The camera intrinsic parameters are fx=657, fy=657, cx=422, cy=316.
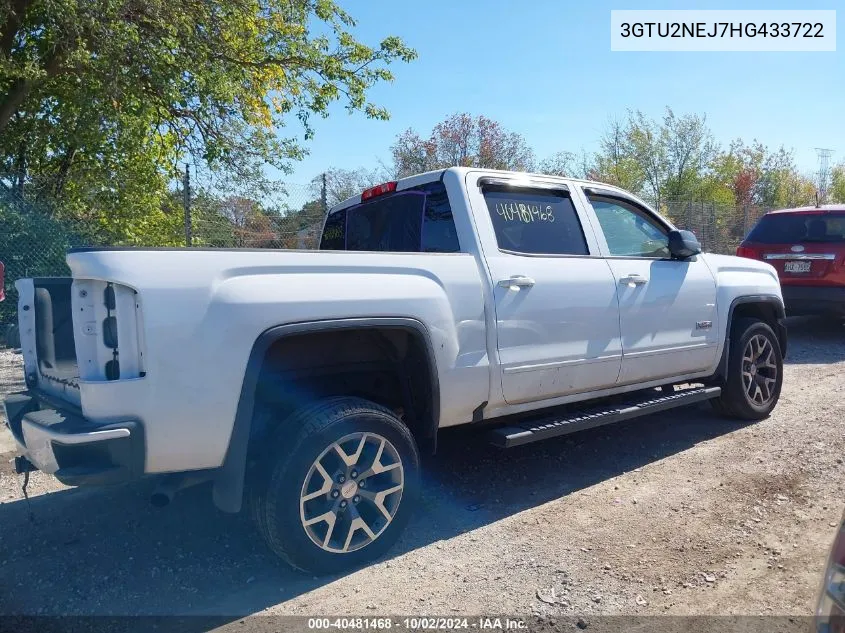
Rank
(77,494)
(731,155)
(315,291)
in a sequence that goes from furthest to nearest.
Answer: (731,155) < (77,494) < (315,291)

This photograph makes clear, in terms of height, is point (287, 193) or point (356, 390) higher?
point (287, 193)

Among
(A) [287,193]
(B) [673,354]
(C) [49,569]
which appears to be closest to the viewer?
(C) [49,569]

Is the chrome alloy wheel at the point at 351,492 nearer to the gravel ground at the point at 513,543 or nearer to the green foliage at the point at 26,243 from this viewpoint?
the gravel ground at the point at 513,543

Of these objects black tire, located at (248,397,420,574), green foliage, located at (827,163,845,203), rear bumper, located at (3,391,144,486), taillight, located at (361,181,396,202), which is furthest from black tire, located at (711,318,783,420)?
green foliage, located at (827,163,845,203)

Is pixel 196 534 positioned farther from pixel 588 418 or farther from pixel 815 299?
pixel 815 299

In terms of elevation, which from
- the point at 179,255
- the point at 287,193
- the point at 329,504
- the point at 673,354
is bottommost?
the point at 329,504

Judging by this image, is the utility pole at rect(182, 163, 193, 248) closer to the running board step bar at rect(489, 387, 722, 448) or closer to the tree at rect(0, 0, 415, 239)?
the tree at rect(0, 0, 415, 239)

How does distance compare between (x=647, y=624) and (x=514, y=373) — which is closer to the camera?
(x=647, y=624)

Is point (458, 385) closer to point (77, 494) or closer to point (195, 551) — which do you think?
point (195, 551)

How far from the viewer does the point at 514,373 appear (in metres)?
3.84

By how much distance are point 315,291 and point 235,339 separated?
44cm

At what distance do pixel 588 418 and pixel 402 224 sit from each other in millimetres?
1765

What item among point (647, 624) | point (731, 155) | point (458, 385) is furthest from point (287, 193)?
point (731, 155)

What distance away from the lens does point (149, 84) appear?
973 cm
